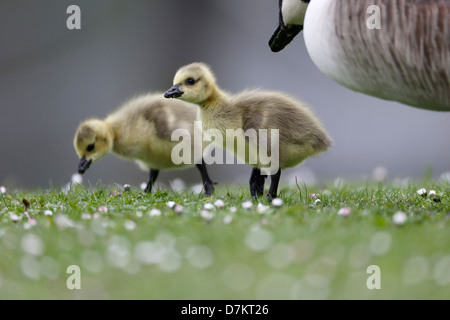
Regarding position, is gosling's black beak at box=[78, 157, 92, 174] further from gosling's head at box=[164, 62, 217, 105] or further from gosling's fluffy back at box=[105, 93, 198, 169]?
gosling's head at box=[164, 62, 217, 105]

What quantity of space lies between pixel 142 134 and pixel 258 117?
1125 mm

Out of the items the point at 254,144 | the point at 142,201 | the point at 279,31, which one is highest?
the point at 279,31

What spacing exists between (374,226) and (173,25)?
7147 mm

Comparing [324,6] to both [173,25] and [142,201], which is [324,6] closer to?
[142,201]

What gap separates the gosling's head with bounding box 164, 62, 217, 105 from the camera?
368cm

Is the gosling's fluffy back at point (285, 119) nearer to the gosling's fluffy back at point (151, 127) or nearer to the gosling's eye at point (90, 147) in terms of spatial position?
the gosling's fluffy back at point (151, 127)

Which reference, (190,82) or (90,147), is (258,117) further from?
(90,147)

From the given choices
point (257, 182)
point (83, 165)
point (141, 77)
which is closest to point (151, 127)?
point (83, 165)

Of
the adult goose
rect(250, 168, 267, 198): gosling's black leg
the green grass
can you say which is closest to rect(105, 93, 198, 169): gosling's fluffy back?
rect(250, 168, 267, 198): gosling's black leg

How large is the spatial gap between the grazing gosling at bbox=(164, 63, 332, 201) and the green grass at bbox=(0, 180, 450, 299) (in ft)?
1.84

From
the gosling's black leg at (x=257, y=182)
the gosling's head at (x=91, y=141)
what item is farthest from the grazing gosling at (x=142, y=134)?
the gosling's black leg at (x=257, y=182)

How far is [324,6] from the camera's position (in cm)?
288

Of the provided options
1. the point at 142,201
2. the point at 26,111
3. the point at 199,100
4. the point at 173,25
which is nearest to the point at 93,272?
the point at 142,201

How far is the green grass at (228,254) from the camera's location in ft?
6.44
